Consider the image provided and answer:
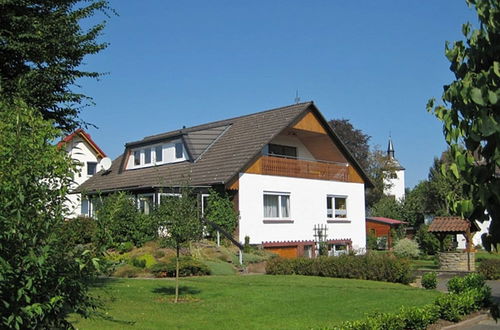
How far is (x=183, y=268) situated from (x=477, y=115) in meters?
18.4

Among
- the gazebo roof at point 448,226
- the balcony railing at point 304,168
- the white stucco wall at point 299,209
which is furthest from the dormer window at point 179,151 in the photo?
the gazebo roof at point 448,226

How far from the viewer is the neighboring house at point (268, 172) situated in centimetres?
2980

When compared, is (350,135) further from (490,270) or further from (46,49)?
(46,49)

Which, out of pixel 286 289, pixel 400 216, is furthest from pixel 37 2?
pixel 400 216

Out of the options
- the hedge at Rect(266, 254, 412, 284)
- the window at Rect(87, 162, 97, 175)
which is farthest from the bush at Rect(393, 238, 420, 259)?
the window at Rect(87, 162, 97, 175)

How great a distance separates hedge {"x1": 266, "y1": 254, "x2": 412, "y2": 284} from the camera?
66.4ft

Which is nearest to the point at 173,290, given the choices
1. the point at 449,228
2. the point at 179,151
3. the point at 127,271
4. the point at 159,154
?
the point at 127,271

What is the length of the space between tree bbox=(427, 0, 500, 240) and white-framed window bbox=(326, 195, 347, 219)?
32332 millimetres

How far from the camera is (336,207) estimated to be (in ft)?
120

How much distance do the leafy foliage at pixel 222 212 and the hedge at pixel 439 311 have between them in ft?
47.7

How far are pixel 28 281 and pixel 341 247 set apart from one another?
104 feet

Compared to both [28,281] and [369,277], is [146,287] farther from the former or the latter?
[28,281]

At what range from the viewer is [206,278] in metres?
19.9

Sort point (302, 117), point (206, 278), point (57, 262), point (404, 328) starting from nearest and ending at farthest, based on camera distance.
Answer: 1. point (57, 262)
2. point (404, 328)
3. point (206, 278)
4. point (302, 117)
